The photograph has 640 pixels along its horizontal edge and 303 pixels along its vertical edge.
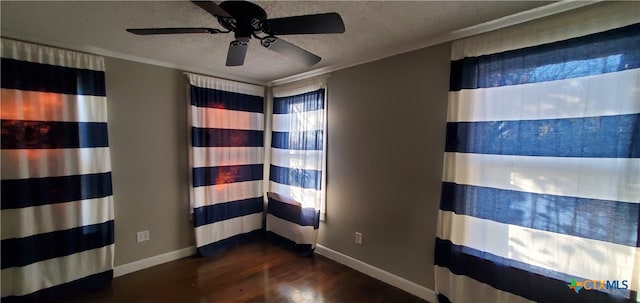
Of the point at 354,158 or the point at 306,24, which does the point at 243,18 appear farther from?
the point at 354,158

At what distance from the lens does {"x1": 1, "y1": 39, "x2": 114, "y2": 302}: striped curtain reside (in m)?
2.06

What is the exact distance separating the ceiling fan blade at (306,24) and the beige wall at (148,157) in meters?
1.94

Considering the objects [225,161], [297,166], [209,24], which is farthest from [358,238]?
[209,24]

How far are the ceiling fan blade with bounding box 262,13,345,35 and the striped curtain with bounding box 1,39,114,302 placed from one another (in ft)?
6.67

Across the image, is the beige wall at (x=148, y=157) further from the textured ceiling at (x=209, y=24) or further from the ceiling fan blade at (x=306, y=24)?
the ceiling fan blade at (x=306, y=24)

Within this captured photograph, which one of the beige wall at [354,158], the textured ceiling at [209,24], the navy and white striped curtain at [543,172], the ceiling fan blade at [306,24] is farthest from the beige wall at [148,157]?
the navy and white striped curtain at [543,172]

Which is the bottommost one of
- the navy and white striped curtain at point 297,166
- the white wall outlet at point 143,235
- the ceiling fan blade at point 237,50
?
the white wall outlet at point 143,235

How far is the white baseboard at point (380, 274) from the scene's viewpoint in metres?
2.24

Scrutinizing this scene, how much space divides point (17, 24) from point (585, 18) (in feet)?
12.8

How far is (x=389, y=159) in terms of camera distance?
2482 millimetres

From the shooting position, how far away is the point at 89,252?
2.40m

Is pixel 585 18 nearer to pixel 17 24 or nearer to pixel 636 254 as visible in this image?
pixel 636 254

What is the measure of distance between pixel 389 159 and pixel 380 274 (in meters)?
1.17

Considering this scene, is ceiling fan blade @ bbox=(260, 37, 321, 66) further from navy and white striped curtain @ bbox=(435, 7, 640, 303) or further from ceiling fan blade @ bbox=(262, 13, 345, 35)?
navy and white striped curtain @ bbox=(435, 7, 640, 303)
